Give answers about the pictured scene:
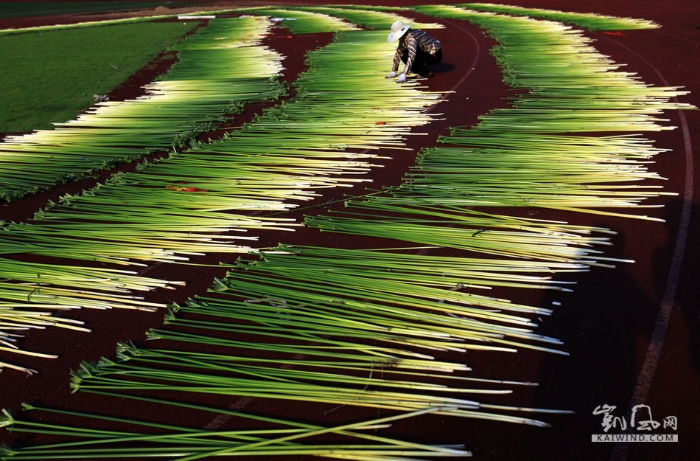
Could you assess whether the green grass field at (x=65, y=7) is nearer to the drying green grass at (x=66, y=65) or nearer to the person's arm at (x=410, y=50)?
the drying green grass at (x=66, y=65)

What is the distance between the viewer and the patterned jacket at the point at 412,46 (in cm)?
1044

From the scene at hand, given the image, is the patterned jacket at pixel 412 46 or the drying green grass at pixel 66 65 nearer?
the drying green grass at pixel 66 65

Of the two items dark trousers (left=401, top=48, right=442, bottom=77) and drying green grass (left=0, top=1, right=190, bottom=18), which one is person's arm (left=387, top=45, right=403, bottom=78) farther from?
drying green grass (left=0, top=1, right=190, bottom=18)

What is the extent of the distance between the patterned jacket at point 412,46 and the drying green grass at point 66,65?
4715 mm

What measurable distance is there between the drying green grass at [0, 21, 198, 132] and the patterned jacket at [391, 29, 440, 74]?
4715mm

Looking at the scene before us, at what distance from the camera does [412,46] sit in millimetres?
10445

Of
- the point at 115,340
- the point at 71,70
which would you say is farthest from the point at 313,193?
the point at 71,70

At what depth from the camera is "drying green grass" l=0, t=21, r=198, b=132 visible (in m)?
9.98

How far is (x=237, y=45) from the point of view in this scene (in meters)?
15.2

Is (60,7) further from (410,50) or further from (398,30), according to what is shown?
(410,50)

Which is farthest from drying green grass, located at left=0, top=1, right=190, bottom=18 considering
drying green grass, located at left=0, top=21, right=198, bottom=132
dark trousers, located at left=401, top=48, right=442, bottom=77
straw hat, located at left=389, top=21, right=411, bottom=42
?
straw hat, located at left=389, top=21, right=411, bottom=42

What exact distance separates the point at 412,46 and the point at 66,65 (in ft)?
24.9

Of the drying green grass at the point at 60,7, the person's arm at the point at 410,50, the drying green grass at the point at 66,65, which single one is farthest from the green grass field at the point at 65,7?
the person's arm at the point at 410,50

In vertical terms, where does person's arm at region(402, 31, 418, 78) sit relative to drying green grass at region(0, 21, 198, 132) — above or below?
above
